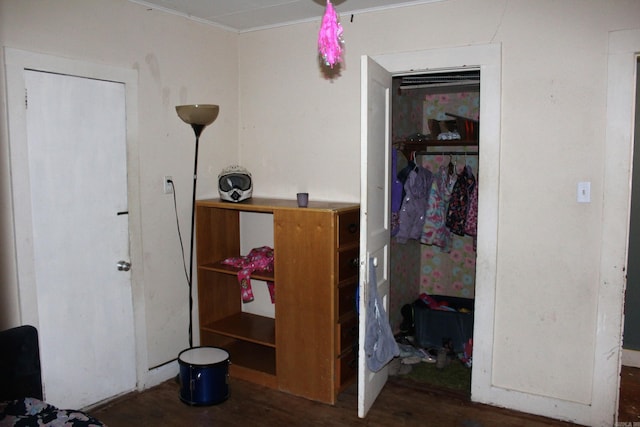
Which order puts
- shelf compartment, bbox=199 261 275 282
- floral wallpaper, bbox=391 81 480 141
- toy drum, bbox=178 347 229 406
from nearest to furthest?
toy drum, bbox=178 347 229 406
shelf compartment, bbox=199 261 275 282
floral wallpaper, bbox=391 81 480 141

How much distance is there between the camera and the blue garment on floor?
2756 millimetres

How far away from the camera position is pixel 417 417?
2879mm

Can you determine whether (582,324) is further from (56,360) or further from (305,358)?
(56,360)

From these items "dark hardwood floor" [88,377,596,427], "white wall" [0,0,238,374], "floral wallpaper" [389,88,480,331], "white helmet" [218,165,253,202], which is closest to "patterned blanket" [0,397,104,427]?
"white wall" [0,0,238,374]

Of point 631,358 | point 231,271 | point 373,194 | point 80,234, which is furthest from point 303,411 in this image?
point 631,358

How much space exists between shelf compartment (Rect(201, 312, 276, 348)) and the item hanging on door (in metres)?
0.24

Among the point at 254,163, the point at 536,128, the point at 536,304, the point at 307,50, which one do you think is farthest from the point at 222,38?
the point at 536,304

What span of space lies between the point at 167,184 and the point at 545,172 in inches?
90.0

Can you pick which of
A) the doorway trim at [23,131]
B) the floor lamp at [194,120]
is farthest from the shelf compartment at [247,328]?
the doorway trim at [23,131]

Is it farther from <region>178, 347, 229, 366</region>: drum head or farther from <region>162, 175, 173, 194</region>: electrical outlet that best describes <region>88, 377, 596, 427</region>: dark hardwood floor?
<region>162, 175, 173, 194</region>: electrical outlet

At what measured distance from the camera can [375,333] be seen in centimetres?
279

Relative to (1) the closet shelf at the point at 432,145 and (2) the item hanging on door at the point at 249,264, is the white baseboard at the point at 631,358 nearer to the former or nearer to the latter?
(1) the closet shelf at the point at 432,145

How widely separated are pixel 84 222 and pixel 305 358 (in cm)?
152

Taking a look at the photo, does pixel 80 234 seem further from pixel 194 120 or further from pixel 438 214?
pixel 438 214
